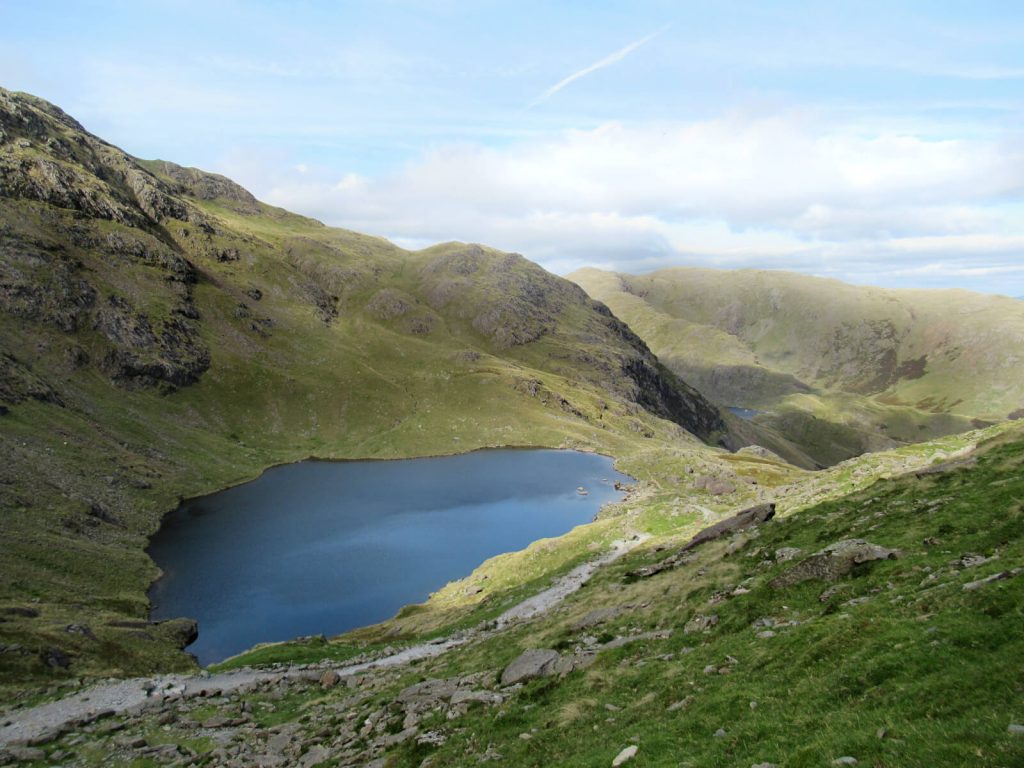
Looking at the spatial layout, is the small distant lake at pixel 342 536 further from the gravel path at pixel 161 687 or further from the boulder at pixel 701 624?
the boulder at pixel 701 624

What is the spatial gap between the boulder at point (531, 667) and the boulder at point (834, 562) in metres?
11.2

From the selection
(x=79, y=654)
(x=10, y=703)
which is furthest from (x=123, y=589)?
(x=10, y=703)

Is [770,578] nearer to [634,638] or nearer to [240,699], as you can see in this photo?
[634,638]

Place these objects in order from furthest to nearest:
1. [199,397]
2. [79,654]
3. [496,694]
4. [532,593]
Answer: [199,397] < [532,593] < [79,654] < [496,694]

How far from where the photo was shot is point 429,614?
Result: 216ft

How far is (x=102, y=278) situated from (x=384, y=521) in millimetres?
141002

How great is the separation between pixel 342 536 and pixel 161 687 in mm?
69694

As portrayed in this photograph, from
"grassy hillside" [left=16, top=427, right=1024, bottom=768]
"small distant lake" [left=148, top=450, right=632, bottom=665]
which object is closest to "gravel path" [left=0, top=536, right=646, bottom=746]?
"grassy hillside" [left=16, top=427, right=1024, bottom=768]

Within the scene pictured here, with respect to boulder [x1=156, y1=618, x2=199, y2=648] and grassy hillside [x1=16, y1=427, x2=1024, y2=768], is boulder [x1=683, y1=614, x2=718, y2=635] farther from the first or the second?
boulder [x1=156, y1=618, x2=199, y2=648]

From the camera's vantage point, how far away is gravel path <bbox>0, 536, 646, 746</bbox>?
35500 mm

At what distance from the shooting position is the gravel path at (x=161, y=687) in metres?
35.5

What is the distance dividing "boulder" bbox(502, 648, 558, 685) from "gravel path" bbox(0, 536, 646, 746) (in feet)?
63.2

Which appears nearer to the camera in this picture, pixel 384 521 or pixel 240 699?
pixel 240 699

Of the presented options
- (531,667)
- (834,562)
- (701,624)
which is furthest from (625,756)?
(834,562)
